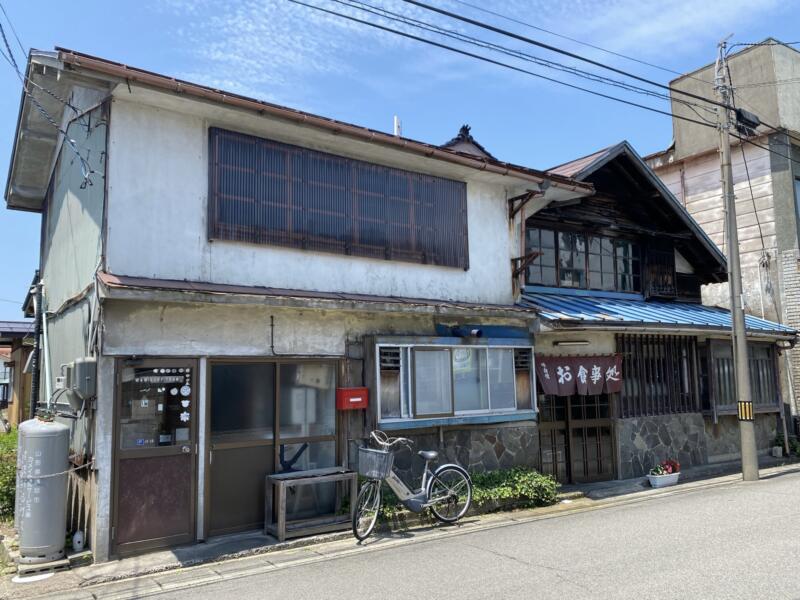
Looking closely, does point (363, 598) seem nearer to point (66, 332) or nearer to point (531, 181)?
point (66, 332)

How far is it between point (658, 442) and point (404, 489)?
300 inches

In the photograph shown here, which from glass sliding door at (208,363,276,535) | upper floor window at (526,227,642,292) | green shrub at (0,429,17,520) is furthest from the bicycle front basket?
upper floor window at (526,227,642,292)

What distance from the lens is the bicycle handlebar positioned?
9184 millimetres

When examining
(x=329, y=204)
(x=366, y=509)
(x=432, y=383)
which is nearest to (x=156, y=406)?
(x=366, y=509)

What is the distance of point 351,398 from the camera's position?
9703mm

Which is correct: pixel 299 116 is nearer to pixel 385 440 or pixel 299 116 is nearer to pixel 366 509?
pixel 385 440

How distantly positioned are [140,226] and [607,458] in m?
10.5

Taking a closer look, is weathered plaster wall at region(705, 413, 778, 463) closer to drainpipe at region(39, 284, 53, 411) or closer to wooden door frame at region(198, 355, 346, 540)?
wooden door frame at region(198, 355, 346, 540)

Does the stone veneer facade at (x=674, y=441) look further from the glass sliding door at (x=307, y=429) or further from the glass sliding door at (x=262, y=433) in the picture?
the glass sliding door at (x=262, y=433)

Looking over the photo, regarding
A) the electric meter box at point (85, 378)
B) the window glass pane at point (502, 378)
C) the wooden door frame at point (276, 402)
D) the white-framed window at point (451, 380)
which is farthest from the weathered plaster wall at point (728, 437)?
the electric meter box at point (85, 378)

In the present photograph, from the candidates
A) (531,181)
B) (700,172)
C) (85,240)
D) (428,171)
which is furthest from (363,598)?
(700,172)

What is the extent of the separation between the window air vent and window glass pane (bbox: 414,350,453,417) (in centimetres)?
34

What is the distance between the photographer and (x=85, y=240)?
9508mm

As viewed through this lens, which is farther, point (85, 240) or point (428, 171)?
point (428, 171)
